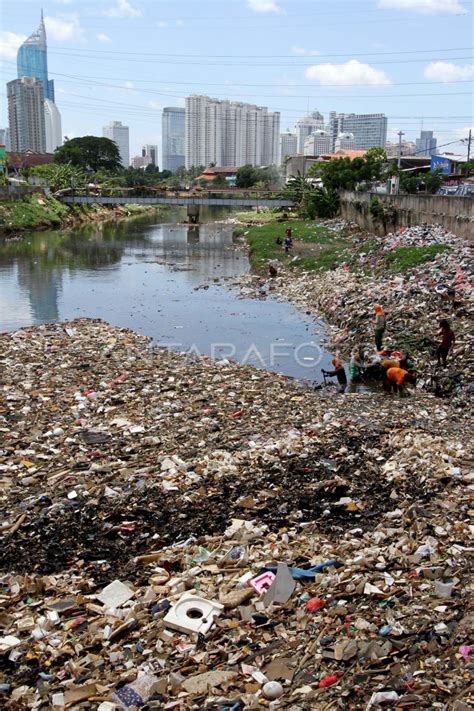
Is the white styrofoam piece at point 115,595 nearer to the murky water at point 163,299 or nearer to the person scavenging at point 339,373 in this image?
the person scavenging at point 339,373

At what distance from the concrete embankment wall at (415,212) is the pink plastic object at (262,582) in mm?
17076

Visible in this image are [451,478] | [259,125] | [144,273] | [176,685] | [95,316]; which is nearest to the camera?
[176,685]

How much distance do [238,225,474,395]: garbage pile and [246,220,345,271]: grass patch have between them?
1343 millimetres

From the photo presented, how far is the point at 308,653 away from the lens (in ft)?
14.6

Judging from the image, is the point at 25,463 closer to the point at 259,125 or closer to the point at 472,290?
the point at 472,290

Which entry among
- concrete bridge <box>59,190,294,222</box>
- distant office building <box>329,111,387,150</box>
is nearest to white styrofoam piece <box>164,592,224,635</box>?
concrete bridge <box>59,190,294,222</box>

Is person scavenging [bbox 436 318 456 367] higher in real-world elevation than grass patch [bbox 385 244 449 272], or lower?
lower

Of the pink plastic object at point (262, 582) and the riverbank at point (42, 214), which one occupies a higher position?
the riverbank at point (42, 214)

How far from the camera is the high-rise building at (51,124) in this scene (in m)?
133

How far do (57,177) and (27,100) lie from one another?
76.3 metres

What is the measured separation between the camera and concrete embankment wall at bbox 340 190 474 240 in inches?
836

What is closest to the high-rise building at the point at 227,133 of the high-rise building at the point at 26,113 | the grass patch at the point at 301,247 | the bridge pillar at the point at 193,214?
the high-rise building at the point at 26,113

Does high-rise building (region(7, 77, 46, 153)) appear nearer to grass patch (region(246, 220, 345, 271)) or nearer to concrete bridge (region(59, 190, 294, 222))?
concrete bridge (region(59, 190, 294, 222))

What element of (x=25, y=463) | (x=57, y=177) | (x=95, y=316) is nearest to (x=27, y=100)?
(x=57, y=177)
